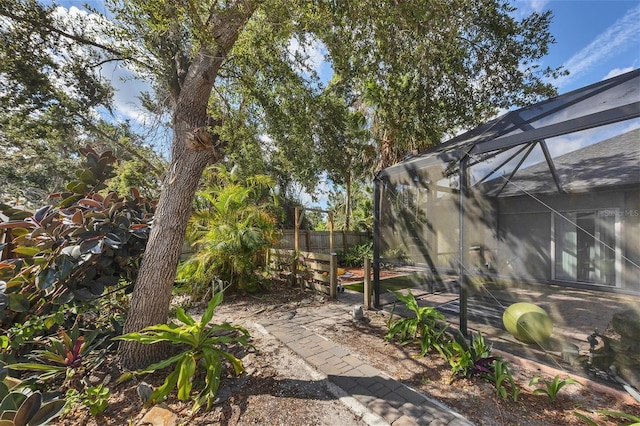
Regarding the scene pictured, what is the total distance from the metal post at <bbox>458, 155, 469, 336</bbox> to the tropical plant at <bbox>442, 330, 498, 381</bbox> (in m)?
0.28

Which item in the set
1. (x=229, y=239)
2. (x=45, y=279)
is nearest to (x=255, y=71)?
(x=229, y=239)

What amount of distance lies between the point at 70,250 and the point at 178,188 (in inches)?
39.6

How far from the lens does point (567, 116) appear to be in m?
2.48

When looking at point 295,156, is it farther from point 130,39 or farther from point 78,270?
point 78,270

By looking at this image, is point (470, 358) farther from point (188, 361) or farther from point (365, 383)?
point (188, 361)

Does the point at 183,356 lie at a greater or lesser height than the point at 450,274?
lesser

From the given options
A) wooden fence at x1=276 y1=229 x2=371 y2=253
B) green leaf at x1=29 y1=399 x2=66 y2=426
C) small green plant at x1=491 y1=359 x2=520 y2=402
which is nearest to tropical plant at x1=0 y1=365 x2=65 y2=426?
green leaf at x1=29 y1=399 x2=66 y2=426

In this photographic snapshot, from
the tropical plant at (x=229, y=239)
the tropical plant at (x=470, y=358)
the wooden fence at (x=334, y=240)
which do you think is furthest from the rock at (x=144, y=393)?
the wooden fence at (x=334, y=240)

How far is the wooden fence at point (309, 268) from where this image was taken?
5.11 metres

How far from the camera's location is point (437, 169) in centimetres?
374

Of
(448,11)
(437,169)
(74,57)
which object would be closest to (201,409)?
(437,169)

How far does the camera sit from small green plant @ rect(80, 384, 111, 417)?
185 centimetres

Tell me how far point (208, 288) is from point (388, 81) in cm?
528

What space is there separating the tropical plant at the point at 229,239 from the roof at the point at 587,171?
3881mm
